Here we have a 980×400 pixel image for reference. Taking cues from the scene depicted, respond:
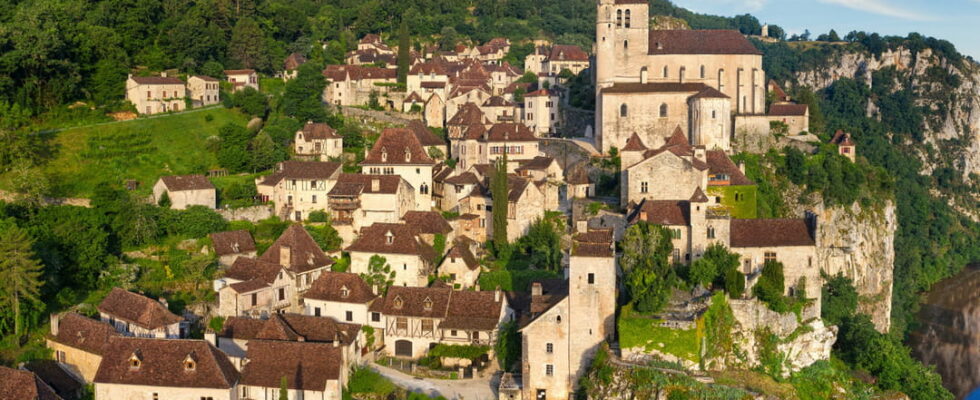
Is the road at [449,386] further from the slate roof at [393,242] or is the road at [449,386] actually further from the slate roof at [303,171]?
the slate roof at [303,171]

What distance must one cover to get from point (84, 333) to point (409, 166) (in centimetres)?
2376

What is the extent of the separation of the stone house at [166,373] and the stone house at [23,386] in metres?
2.34

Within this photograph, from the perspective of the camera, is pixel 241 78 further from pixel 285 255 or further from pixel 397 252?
pixel 397 252

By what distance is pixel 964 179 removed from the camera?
137500 mm

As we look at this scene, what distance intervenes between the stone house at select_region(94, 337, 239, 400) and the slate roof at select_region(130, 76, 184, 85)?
1509 inches

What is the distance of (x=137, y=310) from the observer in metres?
48.4

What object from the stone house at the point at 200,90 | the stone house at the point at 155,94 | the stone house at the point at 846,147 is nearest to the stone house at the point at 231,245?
the stone house at the point at 155,94

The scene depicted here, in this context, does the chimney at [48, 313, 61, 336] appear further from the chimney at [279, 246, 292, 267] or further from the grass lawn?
the grass lawn


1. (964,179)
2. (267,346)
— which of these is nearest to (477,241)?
(267,346)

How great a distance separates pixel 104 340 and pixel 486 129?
1309 inches

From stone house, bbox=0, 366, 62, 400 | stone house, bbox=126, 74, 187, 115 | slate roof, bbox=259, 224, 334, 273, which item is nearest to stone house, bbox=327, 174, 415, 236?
slate roof, bbox=259, 224, 334, 273

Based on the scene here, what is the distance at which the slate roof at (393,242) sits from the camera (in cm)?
5609

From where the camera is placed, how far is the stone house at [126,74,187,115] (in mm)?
77125

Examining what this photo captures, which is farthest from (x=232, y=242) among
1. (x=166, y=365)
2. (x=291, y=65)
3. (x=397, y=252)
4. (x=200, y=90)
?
(x=291, y=65)
